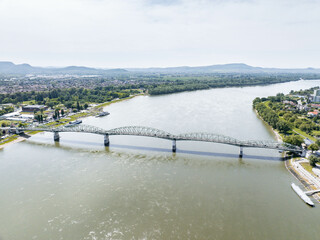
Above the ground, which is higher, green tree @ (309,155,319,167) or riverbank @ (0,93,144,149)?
green tree @ (309,155,319,167)

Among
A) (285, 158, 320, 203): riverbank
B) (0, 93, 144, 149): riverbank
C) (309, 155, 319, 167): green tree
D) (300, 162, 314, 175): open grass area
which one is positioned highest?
(309, 155, 319, 167): green tree

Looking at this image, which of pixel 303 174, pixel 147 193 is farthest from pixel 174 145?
pixel 303 174

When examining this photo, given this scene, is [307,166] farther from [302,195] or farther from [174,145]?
[174,145]

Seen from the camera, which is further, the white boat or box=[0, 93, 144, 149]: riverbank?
box=[0, 93, 144, 149]: riverbank

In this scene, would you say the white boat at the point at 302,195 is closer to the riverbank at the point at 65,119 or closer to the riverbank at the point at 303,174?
the riverbank at the point at 303,174

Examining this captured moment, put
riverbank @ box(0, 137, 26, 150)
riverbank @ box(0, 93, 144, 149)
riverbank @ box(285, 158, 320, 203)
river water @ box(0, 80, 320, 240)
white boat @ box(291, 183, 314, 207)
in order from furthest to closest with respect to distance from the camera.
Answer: riverbank @ box(0, 93, 144, 149) → riverbank @ box(0, 137, 26, 150) → riverbank @ box(285, 158, 320, 203) → white boat @ box(291, 183, 314, 207) → river water @ box(0, 80, 320, 240)

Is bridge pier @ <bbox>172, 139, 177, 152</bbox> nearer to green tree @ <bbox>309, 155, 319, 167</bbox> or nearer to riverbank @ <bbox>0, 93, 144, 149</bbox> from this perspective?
green tree @ <bbox>309, 155, 319, 167</bbox>

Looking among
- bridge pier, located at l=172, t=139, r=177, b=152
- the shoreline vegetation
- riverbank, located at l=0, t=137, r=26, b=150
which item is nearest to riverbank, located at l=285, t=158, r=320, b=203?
the shoreline vegetation
